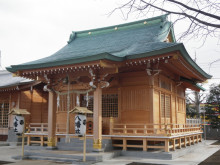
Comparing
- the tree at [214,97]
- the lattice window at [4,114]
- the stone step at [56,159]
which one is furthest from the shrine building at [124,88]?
the tree at [214,97]

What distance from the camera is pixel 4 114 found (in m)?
19.7

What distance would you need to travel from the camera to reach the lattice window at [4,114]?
19422 mm

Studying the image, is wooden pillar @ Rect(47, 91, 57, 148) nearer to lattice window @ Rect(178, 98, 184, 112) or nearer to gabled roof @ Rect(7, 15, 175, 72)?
gabled roof @ Rect(7, 15, 175, 72)

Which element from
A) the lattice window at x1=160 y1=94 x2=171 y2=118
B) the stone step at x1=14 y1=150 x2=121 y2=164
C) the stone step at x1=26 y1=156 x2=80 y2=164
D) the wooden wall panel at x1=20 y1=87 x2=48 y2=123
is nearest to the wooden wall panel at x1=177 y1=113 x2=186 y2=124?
the lattice window at x1=160 y1=94 x2=171 y2=118

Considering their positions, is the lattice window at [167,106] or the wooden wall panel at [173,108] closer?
the lattice window at [167,106]

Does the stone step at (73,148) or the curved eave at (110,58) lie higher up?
the curved eave at (110,58)

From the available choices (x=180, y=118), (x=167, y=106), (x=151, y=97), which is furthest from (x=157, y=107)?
(x=180, y=118)

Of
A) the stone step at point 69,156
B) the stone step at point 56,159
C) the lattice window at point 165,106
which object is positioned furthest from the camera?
the lattice window at point 165,106

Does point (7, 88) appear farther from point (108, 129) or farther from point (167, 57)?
point (167, 57)

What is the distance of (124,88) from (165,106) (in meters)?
2.89

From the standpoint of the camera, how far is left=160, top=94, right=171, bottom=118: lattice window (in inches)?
552

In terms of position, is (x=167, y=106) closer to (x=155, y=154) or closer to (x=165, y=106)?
(x=165, y=106)

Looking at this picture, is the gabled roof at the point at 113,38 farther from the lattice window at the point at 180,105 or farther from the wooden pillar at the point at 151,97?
the lattice window at the point at 180,105

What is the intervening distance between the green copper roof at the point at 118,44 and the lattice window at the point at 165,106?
2.55 m
